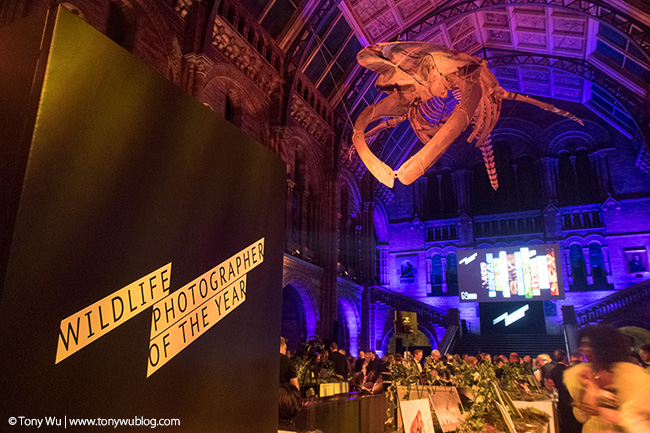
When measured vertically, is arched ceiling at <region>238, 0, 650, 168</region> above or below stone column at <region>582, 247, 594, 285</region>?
above

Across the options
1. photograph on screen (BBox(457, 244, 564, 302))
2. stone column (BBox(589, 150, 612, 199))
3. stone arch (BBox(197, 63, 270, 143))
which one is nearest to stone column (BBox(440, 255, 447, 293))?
photograph on screen (BBox(457, 244, 564, 302))

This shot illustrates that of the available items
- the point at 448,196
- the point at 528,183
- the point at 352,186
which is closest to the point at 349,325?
the point at 352,186

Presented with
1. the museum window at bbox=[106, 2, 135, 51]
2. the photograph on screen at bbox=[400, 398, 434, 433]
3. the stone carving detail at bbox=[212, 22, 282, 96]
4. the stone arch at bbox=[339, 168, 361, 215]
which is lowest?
the photograph on screen at bbox=[400, 398, 434, 433]

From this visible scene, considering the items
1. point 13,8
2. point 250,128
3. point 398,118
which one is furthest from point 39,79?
point 250,128

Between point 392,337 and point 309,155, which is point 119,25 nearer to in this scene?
point 309,155

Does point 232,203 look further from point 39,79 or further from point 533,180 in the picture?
point 533,180

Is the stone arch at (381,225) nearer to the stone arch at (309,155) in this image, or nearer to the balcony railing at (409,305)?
the balcony railing at (409,305)

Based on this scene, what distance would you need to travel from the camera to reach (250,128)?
1236cm

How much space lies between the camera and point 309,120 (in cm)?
1516

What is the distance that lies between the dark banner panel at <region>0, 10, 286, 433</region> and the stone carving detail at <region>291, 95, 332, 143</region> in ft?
43.1

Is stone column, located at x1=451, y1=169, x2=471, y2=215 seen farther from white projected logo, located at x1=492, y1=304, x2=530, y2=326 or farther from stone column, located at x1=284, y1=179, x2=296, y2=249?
stone column, located at x1=284, y1=179, x2=296, y2=249

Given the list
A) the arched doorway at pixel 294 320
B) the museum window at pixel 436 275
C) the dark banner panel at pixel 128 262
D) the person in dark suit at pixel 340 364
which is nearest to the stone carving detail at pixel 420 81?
the dark banner panel at pixel 128 262

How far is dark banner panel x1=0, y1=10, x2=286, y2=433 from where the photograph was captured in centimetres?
80

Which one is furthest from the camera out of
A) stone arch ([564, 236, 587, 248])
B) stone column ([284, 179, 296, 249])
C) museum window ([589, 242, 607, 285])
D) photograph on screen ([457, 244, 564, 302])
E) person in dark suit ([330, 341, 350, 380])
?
stone arch ([564, 236, 587, 248])
